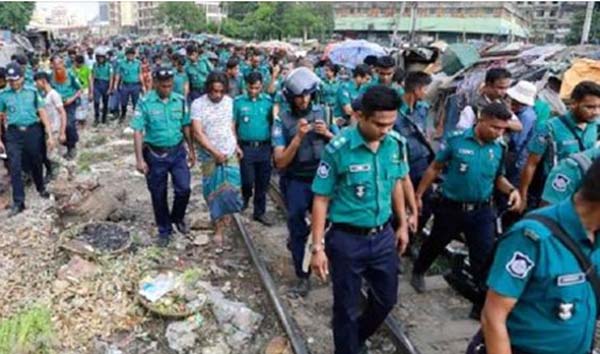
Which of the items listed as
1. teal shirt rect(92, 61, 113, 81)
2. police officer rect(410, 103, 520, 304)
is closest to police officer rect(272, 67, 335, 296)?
police officer rect(410, 103, 520, 304)

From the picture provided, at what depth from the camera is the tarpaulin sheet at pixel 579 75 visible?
7.68 m

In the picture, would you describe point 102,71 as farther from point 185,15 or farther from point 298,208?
point 185,15

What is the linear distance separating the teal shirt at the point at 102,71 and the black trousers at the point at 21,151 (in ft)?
19.2

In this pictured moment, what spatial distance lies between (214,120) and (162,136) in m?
0.53

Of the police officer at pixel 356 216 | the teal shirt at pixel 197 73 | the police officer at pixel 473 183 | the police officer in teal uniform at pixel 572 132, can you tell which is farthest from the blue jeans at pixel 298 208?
the teal shirt at pixel 197 73

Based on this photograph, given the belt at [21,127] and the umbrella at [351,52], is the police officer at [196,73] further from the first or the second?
the belt at [21,127]

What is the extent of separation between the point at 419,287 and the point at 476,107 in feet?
5.38

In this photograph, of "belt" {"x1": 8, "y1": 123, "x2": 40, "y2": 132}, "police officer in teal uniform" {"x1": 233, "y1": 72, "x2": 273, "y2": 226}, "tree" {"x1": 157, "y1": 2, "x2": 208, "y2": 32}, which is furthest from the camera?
"tree" {"x1": 157, "y1": 2, "x2": 208, "y2": 32}

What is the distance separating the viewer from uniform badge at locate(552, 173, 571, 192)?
10.8 feet

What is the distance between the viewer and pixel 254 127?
649cm

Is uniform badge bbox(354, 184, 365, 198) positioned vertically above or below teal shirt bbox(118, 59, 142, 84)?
below

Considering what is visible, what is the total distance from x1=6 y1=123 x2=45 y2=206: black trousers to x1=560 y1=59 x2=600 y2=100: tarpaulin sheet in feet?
21.4

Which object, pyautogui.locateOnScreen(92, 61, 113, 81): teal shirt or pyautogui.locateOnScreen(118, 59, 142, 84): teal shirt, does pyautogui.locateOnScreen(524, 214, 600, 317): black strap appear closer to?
pyautogui.locateOnScreen(118, 59, 142, 84): teal shirt

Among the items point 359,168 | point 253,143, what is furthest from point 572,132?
point 253,143
